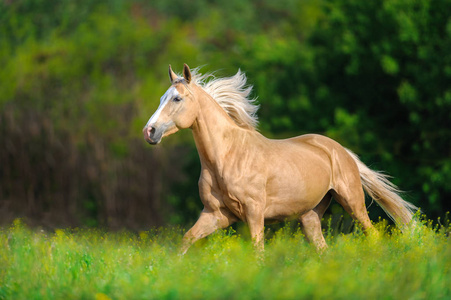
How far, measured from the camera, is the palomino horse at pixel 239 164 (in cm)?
571

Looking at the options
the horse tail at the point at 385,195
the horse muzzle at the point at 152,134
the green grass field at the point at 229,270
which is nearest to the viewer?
the green grass field at the point at 229,270

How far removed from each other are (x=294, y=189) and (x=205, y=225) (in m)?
0.94

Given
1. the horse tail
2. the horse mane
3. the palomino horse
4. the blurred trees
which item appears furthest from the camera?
the blurred trees

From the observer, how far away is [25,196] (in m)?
13.7

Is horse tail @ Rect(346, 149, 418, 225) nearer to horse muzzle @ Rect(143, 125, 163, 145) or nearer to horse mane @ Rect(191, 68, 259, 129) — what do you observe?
horse mane @ Rect(191, 68, 259, 129)

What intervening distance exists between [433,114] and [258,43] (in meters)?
7.38

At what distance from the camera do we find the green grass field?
4305 mm

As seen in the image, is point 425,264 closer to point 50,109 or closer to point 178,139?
point 178,139

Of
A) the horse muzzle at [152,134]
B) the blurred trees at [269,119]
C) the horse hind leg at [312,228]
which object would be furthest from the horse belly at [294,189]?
the blurred trees at [269,119]

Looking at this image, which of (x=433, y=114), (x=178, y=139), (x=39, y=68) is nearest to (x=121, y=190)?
(x=178, y=139)

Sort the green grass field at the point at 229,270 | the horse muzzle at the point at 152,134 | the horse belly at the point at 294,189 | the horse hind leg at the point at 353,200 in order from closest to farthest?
the green grass field at the point at 229,270 → the horse muzzle at the point at 152,134 → the horse belly at the point at 294,189 → the horse hind leg at the point at 353,200

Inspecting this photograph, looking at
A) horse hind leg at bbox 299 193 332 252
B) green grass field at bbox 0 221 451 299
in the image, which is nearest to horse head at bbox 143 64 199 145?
green grass field at bbox 0 221 451 299

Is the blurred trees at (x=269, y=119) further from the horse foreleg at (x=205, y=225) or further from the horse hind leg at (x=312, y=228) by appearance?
the horse foreleg at (x=205, y=225)

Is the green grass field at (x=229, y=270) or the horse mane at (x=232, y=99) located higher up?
the horse mane at (x=232, y=99)
